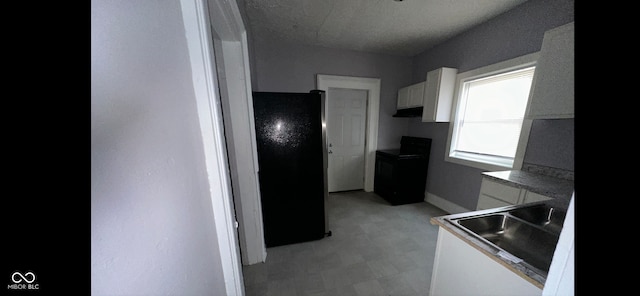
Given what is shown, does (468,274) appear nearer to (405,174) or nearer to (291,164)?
(291,164)

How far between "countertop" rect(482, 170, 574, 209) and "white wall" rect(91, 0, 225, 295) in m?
2.06

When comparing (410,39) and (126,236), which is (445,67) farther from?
(126,236)

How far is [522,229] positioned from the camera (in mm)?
927

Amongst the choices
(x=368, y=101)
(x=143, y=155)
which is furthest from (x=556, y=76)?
(x=143, y=155)

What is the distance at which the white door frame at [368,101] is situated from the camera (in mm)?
2863

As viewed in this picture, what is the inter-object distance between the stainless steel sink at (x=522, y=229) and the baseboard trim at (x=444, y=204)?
1601 mm

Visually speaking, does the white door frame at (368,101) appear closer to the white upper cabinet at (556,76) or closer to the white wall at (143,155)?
the white upper cabinet at (556,76)

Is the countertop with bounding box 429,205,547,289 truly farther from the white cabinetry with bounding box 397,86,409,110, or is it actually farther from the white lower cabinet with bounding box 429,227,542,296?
the white cabinetry with bounding box 397,86,409,110

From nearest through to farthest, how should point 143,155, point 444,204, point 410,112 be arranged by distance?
1. point 143,155
2. point 444,204
3. point 410,112

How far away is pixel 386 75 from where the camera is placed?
3.09 metres

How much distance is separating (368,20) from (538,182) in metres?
2.16

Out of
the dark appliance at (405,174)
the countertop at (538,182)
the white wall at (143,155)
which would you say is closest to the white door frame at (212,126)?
the white wall at (143,155)
